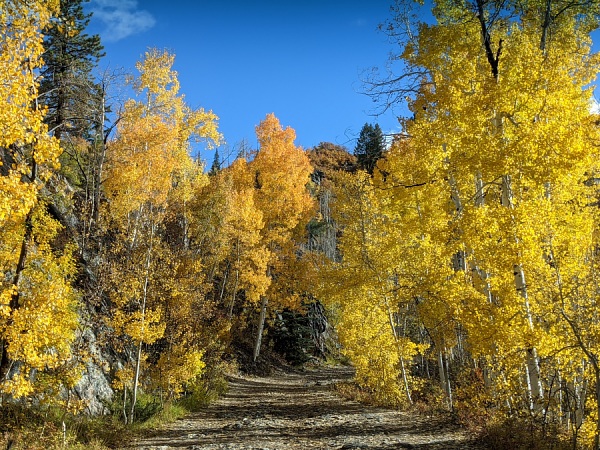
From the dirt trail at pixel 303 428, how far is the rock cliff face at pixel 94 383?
1.85 m

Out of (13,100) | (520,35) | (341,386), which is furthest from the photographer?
(341,386)

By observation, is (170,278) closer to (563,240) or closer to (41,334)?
(41,334)

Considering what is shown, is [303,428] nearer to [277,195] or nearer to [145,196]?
[145,196]

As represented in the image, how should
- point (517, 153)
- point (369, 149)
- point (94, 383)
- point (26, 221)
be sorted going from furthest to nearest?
point (369, 149) < point (94, 383) < point (26, 221) < point (517, 153)

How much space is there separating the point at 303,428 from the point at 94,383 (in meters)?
5.72

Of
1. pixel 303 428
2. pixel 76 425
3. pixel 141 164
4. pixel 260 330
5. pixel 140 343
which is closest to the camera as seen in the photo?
pixel 76 425

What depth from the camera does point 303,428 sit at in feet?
32.4

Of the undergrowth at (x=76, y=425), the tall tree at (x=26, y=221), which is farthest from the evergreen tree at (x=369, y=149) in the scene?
the undergrowth at (x=76, y=425)

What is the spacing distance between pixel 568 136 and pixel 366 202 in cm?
822

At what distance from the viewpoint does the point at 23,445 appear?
24.3 feet

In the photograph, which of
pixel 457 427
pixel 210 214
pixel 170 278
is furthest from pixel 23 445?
pixel 210 214

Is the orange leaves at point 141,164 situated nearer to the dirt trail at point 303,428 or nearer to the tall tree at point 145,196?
the tall tree at point 145,196

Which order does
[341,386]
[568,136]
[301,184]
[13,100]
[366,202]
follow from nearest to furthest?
[13,100] < [568,136] < [366,202] < [341,386] < [301,184]

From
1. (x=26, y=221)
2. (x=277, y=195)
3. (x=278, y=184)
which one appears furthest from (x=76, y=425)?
(x=278, y=184)
